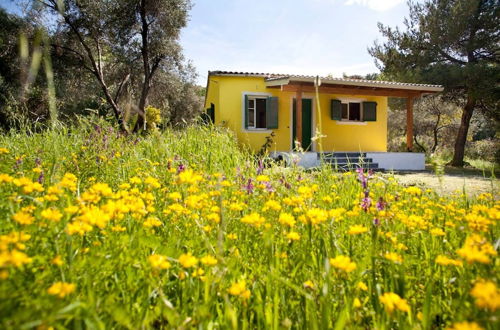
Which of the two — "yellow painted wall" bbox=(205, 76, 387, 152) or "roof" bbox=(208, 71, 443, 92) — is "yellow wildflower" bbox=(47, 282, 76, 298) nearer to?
"roof" bbox=(208, 71, 443, 92)

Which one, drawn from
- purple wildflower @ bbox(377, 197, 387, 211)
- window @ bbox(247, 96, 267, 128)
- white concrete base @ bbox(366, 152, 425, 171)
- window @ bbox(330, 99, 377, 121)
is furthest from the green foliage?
purple wildflower @ bbox(377, 197, 387, 211)

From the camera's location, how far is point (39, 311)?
0.74 meters

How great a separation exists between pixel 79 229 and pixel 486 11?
58.1 feet

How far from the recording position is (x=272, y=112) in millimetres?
11883

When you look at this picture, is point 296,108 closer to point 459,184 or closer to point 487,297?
point 459,184

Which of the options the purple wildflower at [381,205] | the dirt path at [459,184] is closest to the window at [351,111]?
the dirt path at [459,184]

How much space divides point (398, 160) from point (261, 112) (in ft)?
18.0

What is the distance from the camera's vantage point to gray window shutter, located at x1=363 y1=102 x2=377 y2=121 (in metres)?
13.2

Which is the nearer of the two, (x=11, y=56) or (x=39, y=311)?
(x=39, y=311)

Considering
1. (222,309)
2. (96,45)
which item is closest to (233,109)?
(96,45)

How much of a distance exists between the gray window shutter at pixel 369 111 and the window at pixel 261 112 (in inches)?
159

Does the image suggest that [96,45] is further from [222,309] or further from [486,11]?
[486,11]

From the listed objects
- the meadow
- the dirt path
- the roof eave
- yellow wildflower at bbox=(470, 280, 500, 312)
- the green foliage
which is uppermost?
the green foliage

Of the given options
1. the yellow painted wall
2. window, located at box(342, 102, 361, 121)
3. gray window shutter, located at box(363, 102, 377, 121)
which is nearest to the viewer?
the yellow painted wall
